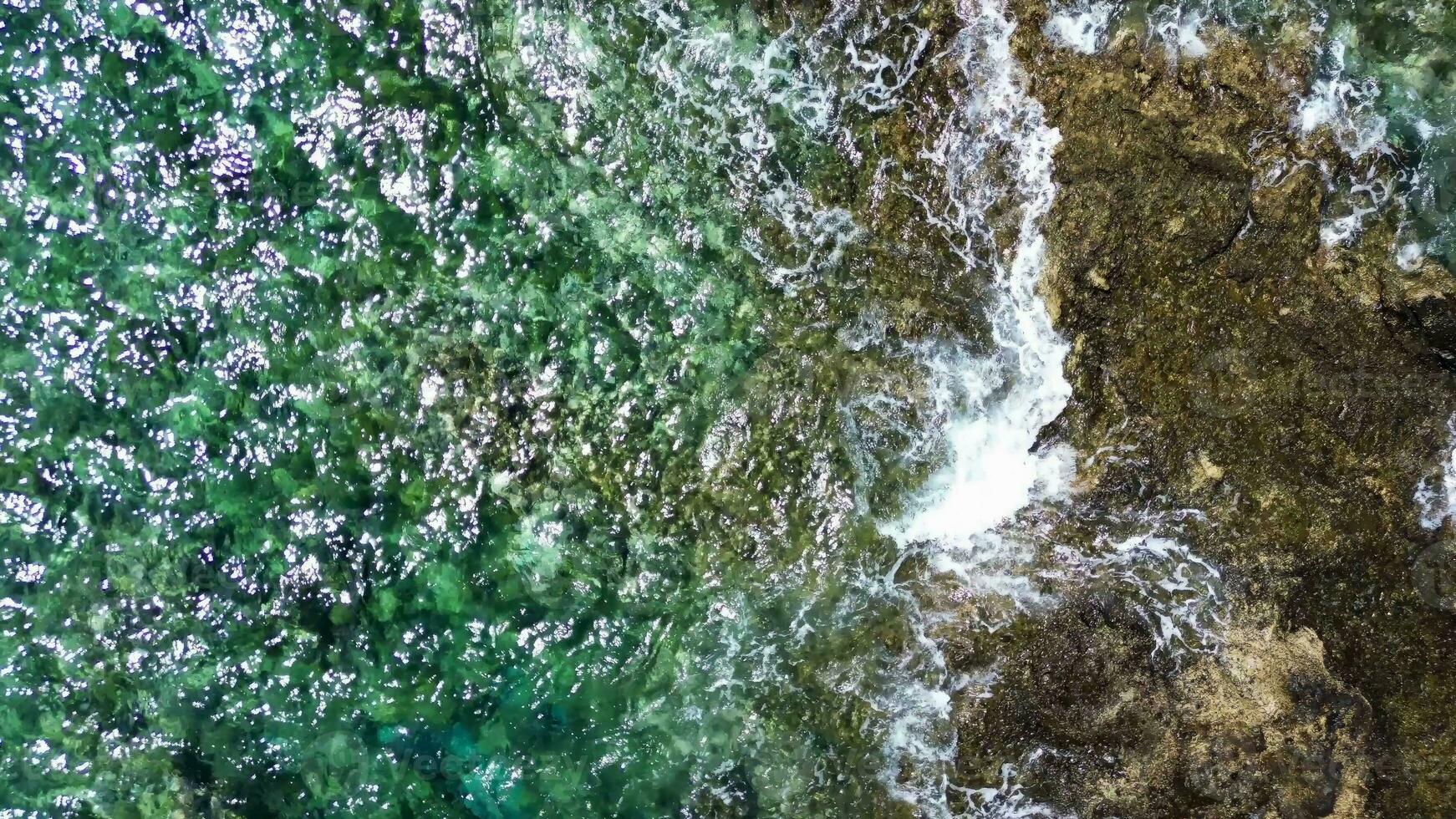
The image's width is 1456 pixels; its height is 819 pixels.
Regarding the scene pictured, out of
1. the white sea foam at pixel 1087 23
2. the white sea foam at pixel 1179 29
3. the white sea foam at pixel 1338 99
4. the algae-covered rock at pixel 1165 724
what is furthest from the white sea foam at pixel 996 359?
the white sea foam at pixel 1338 99

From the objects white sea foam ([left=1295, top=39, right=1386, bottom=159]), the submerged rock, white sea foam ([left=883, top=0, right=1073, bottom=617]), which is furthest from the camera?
white sea foam ([left=883, top=0, right=1073, bottom=617])

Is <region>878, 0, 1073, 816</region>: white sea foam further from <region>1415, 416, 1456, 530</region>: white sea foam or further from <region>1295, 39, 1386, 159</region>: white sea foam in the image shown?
<region>1415, 416, 1456, 530</region>: white sea foam

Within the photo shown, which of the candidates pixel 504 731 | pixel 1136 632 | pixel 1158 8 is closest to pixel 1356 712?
pixel 1136 632

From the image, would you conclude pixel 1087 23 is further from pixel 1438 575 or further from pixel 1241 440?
pixel 1438 575

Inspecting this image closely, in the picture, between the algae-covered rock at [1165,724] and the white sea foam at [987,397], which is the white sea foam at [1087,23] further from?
the algae-covered rock at [1165,724]

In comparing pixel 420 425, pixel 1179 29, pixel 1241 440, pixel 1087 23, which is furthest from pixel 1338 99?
pixel 420 425

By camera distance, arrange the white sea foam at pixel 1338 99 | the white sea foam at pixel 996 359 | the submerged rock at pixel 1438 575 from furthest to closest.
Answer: the white sea foam at pixel 996 359, the white sea foam at pixel 1338 99, the submerged rock at pixel 1438 575

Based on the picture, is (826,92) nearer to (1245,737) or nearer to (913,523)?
(913,523)

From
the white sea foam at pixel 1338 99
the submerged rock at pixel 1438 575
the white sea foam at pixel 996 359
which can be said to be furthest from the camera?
the white sea foam at pixel 996 359

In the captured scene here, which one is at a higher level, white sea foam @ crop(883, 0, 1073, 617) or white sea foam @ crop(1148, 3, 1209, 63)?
white sea foam @ crop(1148, 3, 1209, 63)

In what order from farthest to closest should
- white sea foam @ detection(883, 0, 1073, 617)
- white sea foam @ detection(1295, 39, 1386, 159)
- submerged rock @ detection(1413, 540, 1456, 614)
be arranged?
white sea foam @ detection(883, 0, 1073, 617) < white sea foam @ detection(1295, 39, 1386, 159) < submerged rock @ detection(1413, 540, 1456, 614)

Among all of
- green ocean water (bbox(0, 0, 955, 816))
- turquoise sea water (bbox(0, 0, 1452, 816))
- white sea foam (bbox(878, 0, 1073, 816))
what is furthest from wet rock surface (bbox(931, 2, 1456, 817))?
green ocean water (bbox(0, 0, 955, 816))
